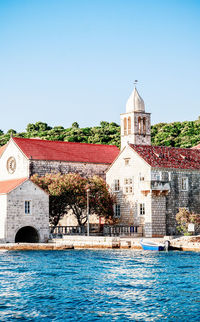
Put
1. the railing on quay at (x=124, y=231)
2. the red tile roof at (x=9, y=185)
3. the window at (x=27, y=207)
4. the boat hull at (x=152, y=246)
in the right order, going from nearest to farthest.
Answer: the boat hull at (x=152, y=246), the red tile roof at (x=9, y=185), the window at (x=27, y=207), the railing on quay at (x=124, y=231)

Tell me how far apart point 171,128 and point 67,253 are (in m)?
77.1

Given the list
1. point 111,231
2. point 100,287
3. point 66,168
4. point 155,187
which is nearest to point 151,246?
point 155,187

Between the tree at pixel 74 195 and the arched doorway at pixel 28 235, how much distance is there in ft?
8.13

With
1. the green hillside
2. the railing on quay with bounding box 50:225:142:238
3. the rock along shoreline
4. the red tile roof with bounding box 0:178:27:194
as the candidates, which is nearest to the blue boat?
the rock along shoreline

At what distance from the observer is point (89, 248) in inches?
1877

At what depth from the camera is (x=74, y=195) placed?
54375mm

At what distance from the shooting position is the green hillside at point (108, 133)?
10659 cm

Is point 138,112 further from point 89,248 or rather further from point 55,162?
point 89,248

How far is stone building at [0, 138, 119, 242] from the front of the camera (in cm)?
4928

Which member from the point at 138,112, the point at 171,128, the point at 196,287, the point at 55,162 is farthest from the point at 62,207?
the point at 171,128

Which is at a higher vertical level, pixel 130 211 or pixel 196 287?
pixel 130 211

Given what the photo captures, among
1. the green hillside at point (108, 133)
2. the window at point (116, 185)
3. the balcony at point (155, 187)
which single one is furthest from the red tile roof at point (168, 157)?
the green hillside at point (108, 133)

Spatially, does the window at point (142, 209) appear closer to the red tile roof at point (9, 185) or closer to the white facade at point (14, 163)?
the red tile roof at point (9, 185)

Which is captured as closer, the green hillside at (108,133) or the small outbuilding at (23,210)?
the small outbuilding at (23,210)
